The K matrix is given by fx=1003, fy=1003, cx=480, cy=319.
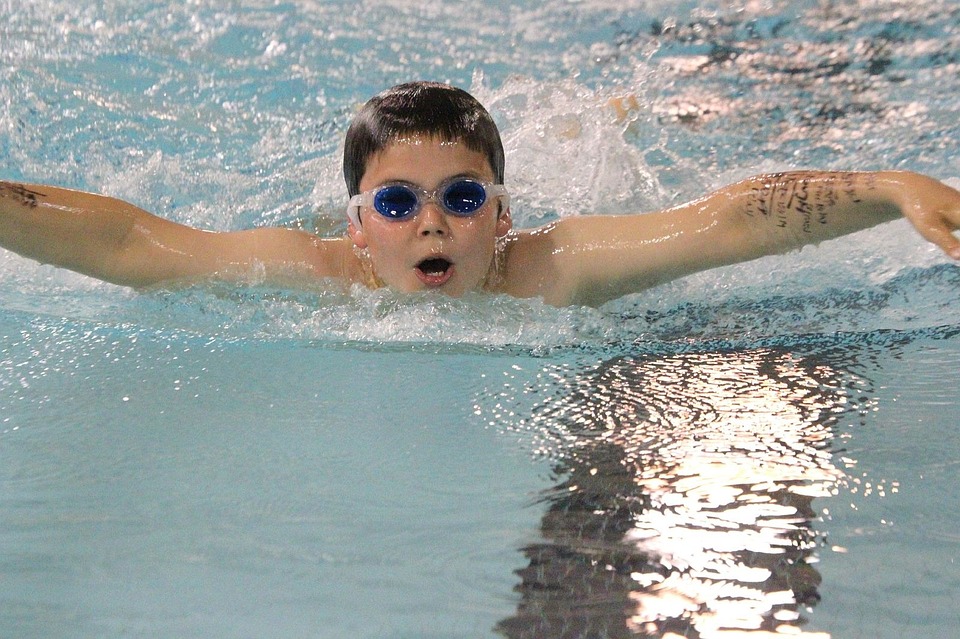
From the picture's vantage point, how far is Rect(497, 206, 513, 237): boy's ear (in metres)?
2.62

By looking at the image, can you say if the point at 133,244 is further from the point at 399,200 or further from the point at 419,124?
the point at 419,124

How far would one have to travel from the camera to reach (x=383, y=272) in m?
2.57

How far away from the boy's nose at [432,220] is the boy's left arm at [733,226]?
0.37m

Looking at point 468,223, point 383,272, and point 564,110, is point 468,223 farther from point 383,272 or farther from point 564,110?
point 564,110

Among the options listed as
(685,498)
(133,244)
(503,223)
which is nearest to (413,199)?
(503,223)

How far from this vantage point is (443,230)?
7.89ft

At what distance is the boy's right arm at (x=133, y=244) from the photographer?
2.24 m

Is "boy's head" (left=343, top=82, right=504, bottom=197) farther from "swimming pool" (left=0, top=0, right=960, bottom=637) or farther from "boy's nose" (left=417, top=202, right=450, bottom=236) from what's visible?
"swimming pool" (left=0, top=0, right=960, bottom=637)

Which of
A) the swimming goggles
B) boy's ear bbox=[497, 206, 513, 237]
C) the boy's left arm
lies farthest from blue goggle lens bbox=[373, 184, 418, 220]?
the boy's left arm

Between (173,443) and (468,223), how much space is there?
90 cm

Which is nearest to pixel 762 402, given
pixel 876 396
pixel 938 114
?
pixel 876 396

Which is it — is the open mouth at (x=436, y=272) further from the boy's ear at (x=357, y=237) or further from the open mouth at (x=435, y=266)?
the boy's ear at (x=357, y=237)

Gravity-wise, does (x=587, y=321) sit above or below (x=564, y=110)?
below

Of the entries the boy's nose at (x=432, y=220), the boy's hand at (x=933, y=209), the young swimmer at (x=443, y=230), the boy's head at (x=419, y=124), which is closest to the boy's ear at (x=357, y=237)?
the young swimmer at (x=443, y=230)
